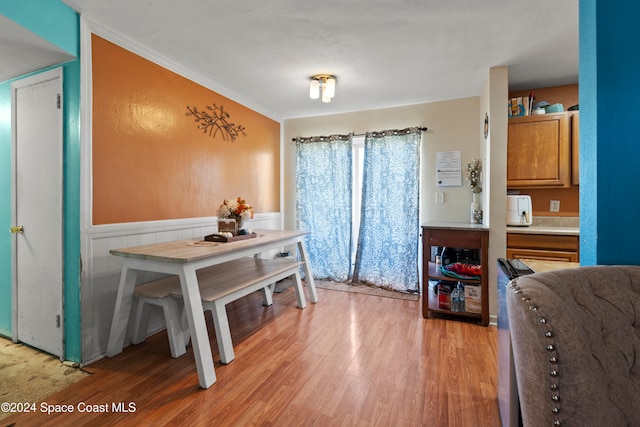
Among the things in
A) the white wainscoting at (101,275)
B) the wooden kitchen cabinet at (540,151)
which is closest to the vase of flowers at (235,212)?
the white wainscoting at (101,275)

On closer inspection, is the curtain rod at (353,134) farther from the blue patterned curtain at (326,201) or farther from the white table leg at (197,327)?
the white table leg at (197,327)

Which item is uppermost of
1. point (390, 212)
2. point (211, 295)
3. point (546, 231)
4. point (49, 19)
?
point (49, 19)

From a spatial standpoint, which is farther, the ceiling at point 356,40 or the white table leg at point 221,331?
the white table leg at point 221,331

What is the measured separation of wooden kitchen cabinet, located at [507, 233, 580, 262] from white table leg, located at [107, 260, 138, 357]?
310 centimetres

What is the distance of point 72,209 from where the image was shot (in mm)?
1989

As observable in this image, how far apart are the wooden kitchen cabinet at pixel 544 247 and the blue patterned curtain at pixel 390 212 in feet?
3.44

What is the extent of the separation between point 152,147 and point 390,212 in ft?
8.63

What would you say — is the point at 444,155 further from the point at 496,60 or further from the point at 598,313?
the point at 598,313

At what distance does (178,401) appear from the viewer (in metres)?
1.64

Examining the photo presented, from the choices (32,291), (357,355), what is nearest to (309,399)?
(357,355)

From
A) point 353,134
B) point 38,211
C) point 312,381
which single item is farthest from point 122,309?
point 353,134

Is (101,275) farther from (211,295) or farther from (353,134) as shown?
(353,134)

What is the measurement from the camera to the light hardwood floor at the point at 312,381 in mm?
1521

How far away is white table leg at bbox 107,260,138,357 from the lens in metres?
2.00
